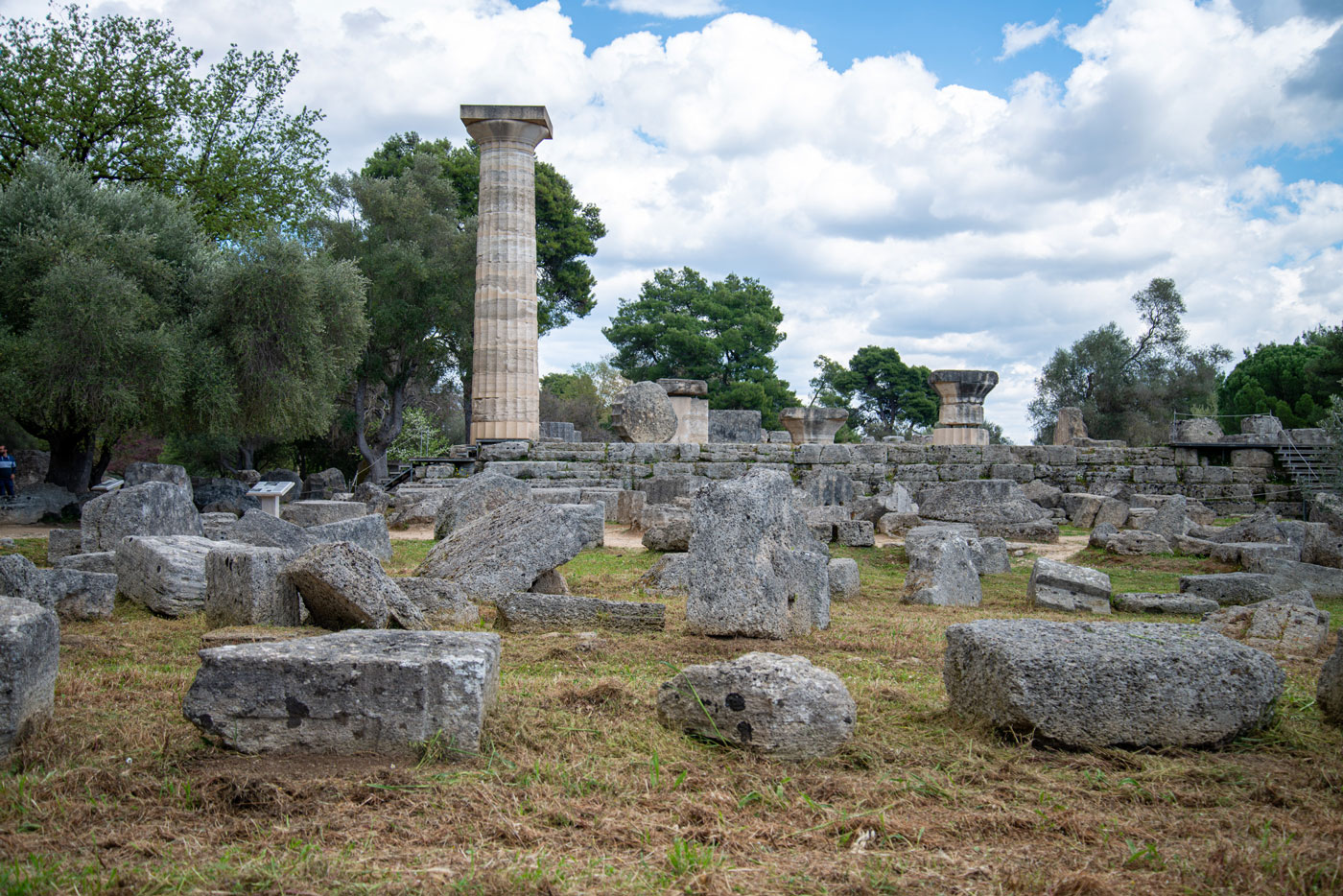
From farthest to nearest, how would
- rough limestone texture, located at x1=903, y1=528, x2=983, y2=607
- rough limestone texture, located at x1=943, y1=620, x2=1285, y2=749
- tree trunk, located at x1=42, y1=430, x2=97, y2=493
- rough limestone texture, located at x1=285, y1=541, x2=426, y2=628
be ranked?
1. tree trunk, located at x1=42, y1=430, x2=97, y2=493
2. rough limestone texture, located at x1=903, y1=528, x2=983, y2=607
3. rough limestone texture, located at x1=285, y1=541, x2=426, y2=628
4. rough limestone texture, located at x1=943, y1=620, x2=1285, y2=749

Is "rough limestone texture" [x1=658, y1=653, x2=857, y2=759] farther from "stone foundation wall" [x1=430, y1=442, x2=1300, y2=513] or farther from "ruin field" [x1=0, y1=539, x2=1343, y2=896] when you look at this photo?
"stone foundation wall" [x1=430, y1=442, x2=1300, y2=513]

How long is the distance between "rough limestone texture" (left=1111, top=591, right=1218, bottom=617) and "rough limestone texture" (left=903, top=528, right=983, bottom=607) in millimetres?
1194

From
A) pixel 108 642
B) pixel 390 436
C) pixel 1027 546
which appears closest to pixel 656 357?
pixel 390 436

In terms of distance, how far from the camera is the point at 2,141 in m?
17.7

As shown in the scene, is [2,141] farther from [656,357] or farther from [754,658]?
[656,357]

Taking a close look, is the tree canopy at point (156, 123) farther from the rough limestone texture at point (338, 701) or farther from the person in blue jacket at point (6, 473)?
the rough limestone texture at point (338, 701)

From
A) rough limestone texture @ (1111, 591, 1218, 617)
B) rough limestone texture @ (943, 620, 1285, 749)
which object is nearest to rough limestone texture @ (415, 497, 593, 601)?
rough limestone texture @ (943, 620, 1285, 749)

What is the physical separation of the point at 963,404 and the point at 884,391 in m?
27.8

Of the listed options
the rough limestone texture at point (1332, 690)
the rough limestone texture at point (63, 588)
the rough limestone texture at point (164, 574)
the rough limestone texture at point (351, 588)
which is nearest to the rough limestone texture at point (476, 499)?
the rough limestone texture at point (164, 574)

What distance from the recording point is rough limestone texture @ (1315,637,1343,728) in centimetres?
386

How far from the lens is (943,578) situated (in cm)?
792

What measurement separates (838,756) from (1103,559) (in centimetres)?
906

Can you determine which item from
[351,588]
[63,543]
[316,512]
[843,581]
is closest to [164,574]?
[351,588]

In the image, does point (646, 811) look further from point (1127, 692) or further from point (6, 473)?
point (6, 473)
